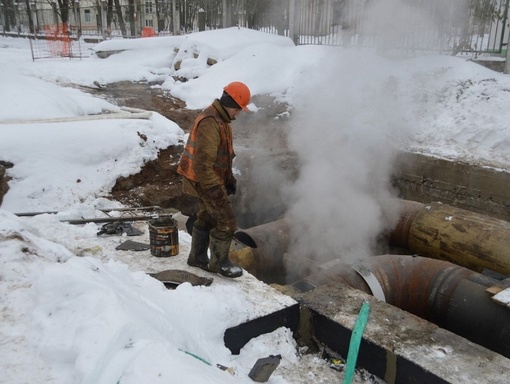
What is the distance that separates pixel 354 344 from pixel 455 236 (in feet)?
10.7

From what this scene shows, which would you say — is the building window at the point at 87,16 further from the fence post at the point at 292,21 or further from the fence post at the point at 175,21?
the fence post at the point at 292,21

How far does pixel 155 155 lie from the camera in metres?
7.39

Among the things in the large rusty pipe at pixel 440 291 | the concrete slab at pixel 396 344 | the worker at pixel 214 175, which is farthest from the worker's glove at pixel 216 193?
the large rusty pipe at pixel 440 291

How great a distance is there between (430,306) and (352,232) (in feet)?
7.02

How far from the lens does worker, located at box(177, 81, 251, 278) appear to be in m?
3.78

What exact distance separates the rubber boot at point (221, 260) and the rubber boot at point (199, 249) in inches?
5.6

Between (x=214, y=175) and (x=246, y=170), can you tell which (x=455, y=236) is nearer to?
(x=246, y=170)

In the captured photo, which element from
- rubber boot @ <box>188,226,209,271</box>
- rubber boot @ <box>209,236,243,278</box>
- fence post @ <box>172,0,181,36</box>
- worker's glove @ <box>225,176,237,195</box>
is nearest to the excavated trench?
rubber boot @ <box>209,236,243,278</box>

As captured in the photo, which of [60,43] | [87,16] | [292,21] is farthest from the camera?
[87,16]

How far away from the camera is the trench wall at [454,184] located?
7328 mm

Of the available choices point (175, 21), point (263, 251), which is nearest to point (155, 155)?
point (263, 251)

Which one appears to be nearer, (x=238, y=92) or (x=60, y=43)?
(x=238, y=92)

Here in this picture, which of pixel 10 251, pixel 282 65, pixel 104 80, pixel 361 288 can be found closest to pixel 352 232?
pixel 361 288

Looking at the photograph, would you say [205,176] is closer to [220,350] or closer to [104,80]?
[220,350]
